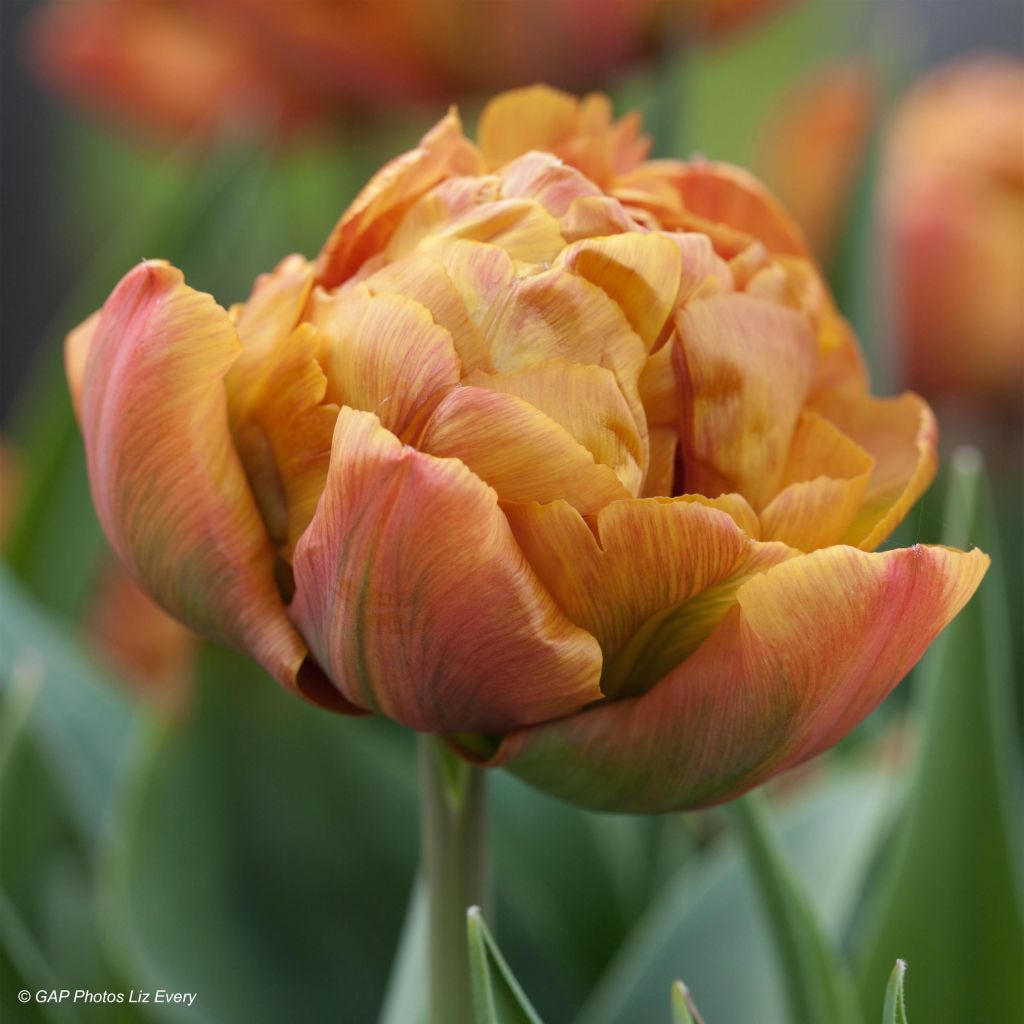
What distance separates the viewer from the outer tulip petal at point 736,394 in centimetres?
19

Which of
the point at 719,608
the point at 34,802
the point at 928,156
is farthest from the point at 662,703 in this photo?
the point at 928,156

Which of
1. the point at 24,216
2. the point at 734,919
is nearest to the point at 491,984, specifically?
the point at 734,919

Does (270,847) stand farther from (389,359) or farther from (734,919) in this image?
(389,359)

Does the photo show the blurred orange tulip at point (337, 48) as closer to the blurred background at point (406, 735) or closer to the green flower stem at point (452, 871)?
the blurred background at point (406, 735)

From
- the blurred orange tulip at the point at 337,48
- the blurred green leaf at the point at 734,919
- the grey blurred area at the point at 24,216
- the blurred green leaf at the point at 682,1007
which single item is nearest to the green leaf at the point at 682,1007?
the blurred green leaf at the point at 682,1007

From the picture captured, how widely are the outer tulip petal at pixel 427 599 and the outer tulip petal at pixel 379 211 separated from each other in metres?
0.04

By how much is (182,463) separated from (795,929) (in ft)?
0.47

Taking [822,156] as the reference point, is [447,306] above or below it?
below

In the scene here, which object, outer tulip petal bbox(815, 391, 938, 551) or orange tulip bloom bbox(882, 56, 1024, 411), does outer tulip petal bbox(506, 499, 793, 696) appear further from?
orange tulip bloom bbox(882, 56, 1024, 411)

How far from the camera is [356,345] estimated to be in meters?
0.18

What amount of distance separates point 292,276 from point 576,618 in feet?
0.20

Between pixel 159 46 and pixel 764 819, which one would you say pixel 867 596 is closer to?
pixel 764 819

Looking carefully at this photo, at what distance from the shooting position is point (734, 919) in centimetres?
34

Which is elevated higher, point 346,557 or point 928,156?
point 928,156
